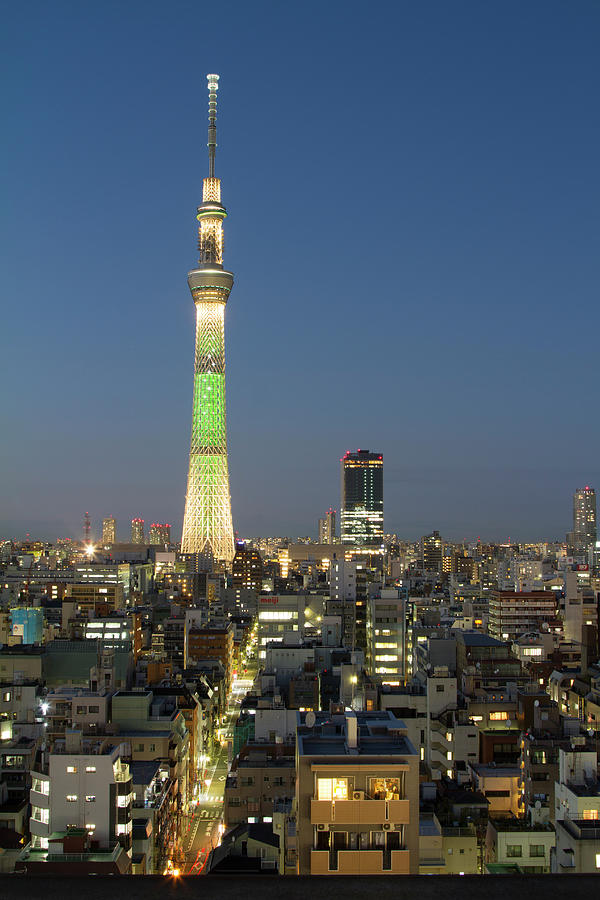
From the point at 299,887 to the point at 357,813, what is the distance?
5.70 m

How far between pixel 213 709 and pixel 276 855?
42.5 ft

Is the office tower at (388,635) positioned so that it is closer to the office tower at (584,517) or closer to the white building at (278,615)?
the white building at (278,615)

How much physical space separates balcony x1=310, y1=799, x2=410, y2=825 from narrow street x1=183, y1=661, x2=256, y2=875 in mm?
4093

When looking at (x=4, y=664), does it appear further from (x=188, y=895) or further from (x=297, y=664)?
(x=188, y=895)

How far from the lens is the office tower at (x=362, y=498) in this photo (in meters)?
122

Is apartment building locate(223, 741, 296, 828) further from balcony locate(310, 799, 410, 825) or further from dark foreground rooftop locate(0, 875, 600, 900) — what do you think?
dark foreground rooftop locate(0, 875, 600, 900)

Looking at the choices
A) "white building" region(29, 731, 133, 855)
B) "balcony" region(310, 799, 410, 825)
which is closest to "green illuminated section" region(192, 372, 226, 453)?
"white building" region(29, 731, 133, 855)

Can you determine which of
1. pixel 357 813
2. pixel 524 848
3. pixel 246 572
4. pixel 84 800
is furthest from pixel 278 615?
pixel 246 572

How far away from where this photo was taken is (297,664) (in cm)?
2433

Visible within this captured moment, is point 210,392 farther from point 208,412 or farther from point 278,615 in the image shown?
point 278,615

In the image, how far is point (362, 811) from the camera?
748 cm

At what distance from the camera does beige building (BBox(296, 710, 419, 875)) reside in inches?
291

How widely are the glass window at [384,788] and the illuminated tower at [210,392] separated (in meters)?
53.2

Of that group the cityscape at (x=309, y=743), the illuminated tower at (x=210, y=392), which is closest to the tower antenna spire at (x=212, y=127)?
the illuminated tower at (x=210, y=392)
